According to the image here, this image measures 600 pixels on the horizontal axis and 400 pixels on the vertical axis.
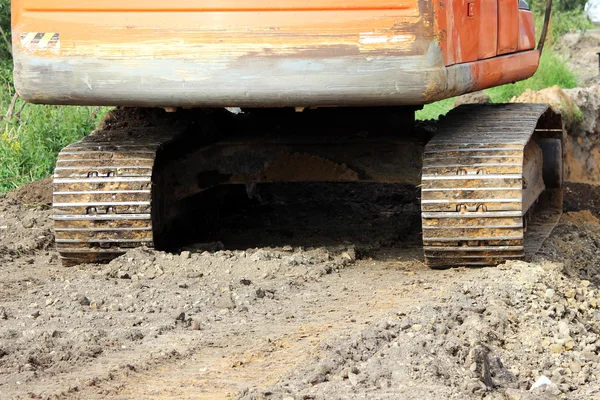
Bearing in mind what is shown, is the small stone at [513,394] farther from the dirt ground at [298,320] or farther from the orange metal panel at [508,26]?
the orange metal panel at [508,26]

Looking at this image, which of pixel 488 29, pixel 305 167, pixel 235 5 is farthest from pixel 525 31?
pixel 235 5

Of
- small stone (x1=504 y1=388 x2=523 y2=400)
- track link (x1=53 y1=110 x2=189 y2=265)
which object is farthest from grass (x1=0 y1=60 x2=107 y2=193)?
small stone (x1=504 y1=388 x2=523 y2=400)

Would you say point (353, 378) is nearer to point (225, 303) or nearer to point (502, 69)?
point (225, 303)

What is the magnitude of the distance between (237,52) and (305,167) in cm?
126

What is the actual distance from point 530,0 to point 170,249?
37.2 ft

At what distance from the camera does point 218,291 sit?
467 cm

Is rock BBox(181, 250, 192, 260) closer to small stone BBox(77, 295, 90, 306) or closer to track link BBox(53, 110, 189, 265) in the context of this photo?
track link BBox(53, 110, 189, 265)

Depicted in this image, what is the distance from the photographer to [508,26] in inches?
233

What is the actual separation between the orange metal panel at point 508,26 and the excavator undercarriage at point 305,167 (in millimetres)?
381

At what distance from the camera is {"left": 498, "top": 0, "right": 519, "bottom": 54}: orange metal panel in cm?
578

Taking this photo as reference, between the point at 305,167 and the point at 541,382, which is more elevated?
the point at 305,167

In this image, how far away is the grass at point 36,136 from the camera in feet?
26.4

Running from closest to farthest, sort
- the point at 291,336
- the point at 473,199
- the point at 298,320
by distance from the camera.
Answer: the point at 291,336, the point at 298,320, the point at 473,199

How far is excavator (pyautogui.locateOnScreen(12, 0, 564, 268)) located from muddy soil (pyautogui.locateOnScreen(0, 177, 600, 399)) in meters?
0.26
